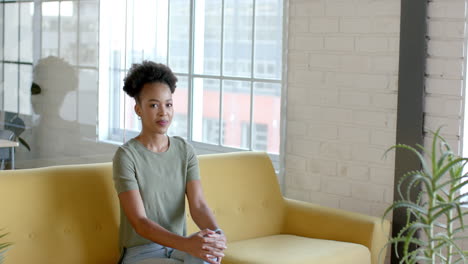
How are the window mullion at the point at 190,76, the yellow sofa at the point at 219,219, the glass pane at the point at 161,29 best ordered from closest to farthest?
the yellow sofa at the point at 219,219 < the glass pane at the point at 161,29 < the window mullion at the point at 190,76

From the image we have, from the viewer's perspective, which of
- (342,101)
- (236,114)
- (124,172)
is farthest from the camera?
(236,114)

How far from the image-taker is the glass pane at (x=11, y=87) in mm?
3578

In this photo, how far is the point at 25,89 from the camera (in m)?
3.66

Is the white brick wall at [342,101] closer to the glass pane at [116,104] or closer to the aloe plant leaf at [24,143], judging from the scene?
the glass pane at [116,104]

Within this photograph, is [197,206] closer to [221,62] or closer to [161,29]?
[161,29]

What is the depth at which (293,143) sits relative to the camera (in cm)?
449

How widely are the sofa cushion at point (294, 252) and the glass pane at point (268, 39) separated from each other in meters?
1.26

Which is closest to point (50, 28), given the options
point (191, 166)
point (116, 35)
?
point (116, 35)

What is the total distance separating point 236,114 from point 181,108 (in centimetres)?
37

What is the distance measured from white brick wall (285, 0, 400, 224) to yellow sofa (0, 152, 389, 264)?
0.41m

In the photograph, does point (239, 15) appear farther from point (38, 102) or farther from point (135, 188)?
point (135, 188)

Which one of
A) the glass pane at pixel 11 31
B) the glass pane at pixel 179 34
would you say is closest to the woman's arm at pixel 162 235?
the glass pane at pixel 11 31

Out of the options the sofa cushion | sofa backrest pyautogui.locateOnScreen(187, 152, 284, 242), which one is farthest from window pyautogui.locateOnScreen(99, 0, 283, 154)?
the sofa cushion

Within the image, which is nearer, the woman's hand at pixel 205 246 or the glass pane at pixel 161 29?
the woman's hand at pixel 205 246
